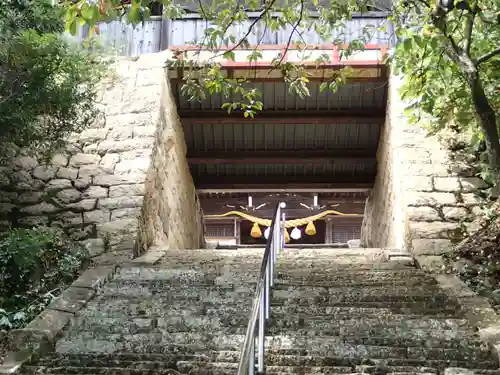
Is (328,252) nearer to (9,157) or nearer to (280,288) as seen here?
(280,288)

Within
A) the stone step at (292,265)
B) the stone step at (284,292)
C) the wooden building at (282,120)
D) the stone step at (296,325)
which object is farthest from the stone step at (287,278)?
the wooden building at (282,120)

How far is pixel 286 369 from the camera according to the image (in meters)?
3.50

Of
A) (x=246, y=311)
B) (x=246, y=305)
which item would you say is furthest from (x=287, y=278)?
(x=246, y=311)

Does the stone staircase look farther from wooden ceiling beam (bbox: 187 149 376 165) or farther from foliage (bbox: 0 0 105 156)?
wooden ceiling beam (bbox: 187 149 376 165)

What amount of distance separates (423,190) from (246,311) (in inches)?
131

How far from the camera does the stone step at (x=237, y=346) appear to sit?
3.71m

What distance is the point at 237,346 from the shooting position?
3.87 metres

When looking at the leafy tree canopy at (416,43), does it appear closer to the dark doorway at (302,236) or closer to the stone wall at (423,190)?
the stone wall at (423,190)

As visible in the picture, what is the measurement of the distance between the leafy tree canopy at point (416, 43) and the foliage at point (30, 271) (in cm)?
204

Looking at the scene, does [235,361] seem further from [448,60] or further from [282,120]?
[282,120]

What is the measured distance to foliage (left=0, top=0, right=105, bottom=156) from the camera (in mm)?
5484

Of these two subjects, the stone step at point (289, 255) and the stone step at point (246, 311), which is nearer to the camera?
the stone step at point (246, 311)

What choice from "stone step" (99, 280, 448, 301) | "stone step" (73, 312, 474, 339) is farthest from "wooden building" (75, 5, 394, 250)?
"stone step" (73, 312, 474, 339)

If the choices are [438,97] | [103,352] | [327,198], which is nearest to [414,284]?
[438,97]
